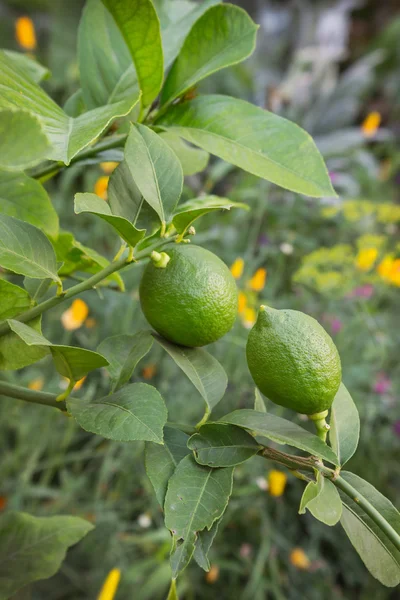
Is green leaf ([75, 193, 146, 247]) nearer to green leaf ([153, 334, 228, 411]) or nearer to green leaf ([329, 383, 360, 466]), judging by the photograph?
green leaf ([153, 334, 228, 411])

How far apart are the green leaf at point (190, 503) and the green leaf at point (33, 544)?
17 cm

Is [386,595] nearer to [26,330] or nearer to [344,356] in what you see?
[344,356]

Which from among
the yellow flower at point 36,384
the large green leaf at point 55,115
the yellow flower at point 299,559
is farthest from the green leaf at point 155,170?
the yellow flower at point 299,559

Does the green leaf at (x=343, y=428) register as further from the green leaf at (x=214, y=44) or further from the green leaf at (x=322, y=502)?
the green leaf at (x=214, y=44)

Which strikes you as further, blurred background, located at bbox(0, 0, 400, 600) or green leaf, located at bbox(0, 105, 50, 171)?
blurred background, located at bbox(0, 0, 400, 600)

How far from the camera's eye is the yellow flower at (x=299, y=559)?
3.59ft

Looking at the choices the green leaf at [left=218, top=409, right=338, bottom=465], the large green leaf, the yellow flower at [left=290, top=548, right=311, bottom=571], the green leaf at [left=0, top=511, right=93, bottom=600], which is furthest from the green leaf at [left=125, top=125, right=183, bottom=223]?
the yellow flower at [left=290, top=548, right=311, bottom=571]

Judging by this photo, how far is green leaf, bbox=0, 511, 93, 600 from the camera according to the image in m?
0.42

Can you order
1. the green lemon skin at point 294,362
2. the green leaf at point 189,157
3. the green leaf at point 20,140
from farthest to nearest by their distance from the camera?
the green leaf at point 189,157, the green lemon skin at point 294,362, the green leaf at point 20,140

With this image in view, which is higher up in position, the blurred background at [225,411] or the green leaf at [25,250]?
the green leaf at [25,250]

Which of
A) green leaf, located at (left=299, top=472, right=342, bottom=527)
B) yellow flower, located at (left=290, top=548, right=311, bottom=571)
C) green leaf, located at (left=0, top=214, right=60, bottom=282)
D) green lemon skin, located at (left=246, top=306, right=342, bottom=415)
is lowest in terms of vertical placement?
yellow flower, located at (left=290, top=548, right=311, bottom=571)

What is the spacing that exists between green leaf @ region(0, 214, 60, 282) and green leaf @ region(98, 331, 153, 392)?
7cm

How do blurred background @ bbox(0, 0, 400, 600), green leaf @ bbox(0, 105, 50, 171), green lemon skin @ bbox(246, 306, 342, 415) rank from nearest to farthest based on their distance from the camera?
green leaf @ bbox(0, 105, 50, 171) → green lemon skin @ bbox(246, 306, 342, 415) → blurred background @ bbox(0, 0, 400, 600)

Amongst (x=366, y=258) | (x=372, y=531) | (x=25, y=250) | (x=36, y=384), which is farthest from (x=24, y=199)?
(x=366, y=258)
